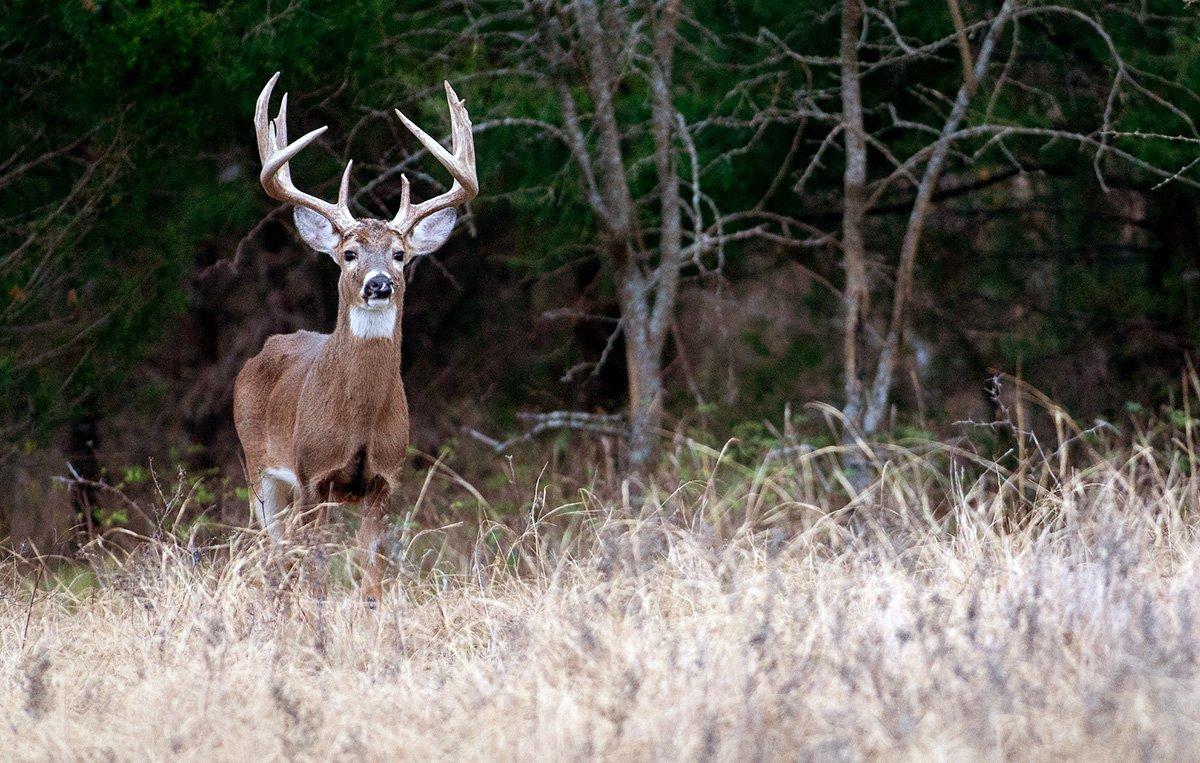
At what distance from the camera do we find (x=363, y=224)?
688 centimetres

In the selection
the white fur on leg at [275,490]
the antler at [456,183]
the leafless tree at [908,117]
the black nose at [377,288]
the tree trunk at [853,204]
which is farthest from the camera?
the tree trunk at [853,204]

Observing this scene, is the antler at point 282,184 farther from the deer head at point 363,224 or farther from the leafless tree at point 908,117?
the leafless tree at point 908,117

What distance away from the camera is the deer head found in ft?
22.2

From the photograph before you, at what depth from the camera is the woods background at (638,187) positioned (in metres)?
8.41

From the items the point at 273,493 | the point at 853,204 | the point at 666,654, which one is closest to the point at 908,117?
the point at 853,204

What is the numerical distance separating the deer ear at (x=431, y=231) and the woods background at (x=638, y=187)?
3.70 ft

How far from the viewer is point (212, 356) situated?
13375 millimetres

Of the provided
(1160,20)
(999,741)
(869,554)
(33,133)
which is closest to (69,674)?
(869,554)

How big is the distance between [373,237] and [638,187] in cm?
327

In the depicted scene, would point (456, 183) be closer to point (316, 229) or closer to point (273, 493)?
point (316, 229)

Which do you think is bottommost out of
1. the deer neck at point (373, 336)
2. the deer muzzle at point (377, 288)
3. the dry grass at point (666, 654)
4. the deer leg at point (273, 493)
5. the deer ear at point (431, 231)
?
the deer leg at point (273, 493)

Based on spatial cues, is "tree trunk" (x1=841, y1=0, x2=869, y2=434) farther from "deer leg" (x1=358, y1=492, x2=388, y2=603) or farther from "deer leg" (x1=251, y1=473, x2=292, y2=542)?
"deer leg" (x1=251, y1=473, x2=292, y2=542)

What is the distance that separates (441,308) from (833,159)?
428 cm

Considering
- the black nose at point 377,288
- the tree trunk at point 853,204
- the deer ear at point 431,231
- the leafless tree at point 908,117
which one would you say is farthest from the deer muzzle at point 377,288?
the tree trunk at point 853,204
